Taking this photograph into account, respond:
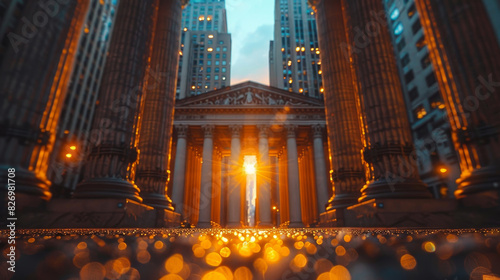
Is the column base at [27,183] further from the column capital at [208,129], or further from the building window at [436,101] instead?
the building window at [436,101]

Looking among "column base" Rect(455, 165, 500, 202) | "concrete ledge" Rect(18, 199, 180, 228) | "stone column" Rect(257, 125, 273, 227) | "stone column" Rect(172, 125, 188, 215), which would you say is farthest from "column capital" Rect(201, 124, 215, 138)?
"column base" Rect(455, 165, 500, 202)

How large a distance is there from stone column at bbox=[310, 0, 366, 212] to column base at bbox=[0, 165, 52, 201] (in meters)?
10.1

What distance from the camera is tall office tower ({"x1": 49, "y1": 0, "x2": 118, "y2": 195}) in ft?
101

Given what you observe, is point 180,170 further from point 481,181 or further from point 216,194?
point 481,181

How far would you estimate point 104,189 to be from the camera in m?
7.20

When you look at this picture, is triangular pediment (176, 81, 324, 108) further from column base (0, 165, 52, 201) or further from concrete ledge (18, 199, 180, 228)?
column base (0, 165, 52, 201)

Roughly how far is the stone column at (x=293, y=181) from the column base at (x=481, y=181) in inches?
857

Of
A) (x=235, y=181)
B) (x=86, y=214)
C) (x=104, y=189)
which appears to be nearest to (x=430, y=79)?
(x=235, y=181)

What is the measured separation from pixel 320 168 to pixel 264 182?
6.79 meters

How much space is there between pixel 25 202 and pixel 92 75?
4076 cm

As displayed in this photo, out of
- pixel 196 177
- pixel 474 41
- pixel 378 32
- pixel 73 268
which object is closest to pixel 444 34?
pixel 474 41

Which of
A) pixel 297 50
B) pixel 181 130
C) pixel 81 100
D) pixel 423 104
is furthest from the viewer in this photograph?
pixel 297 50

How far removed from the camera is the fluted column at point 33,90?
5.93 m

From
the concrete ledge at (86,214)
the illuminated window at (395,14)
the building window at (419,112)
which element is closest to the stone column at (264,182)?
the building window at (419,112)
